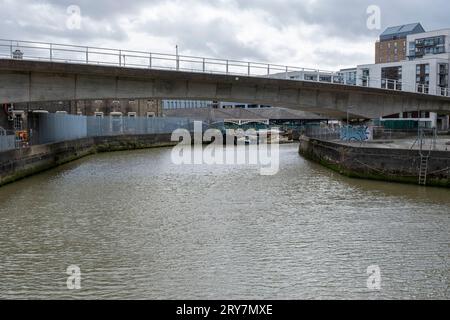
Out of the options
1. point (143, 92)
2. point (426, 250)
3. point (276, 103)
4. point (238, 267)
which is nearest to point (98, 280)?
point (238, 267)

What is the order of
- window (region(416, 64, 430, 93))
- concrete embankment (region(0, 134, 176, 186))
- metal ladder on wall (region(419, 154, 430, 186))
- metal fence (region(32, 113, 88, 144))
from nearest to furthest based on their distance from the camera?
metal ladder on wall (region(419, 154, 430, 186))
concrete embankment (region(0, 134, 176, 186))
metal fence (region(32, 113, 88, 144))
window (region(416, 64, 430, 93))

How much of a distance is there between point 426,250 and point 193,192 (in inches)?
535

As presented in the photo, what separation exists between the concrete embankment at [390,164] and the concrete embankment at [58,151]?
1963cm

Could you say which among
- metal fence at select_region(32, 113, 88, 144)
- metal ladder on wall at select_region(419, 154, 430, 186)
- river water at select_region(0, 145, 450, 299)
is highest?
metal fence at select_region(32, 113, 88, 144)

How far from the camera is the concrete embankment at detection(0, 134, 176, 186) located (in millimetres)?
29705

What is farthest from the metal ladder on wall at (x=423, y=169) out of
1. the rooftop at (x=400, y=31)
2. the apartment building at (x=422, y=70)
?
the rooftop at (x=400, y=31)

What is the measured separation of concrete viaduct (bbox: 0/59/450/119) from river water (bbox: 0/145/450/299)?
221 inches

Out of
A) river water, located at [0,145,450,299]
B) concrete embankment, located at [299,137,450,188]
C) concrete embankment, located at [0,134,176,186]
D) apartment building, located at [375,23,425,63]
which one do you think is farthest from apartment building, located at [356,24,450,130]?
river water, located at [0,145,450,299]

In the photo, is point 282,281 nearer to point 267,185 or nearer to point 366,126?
point 267,185

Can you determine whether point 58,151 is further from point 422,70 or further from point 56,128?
point 422,70

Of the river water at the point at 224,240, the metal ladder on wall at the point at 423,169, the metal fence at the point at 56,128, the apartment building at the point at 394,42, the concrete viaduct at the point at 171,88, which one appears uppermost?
the apartment building at the point at 394,42

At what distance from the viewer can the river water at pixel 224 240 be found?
1229 centimetres

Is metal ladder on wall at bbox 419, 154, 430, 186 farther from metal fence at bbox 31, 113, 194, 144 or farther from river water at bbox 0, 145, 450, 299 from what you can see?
metal fence at bbox 31, 113, 194, 144

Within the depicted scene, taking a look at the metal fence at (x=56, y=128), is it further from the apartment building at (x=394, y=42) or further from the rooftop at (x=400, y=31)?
the rooftop at (x=400, y=31)
